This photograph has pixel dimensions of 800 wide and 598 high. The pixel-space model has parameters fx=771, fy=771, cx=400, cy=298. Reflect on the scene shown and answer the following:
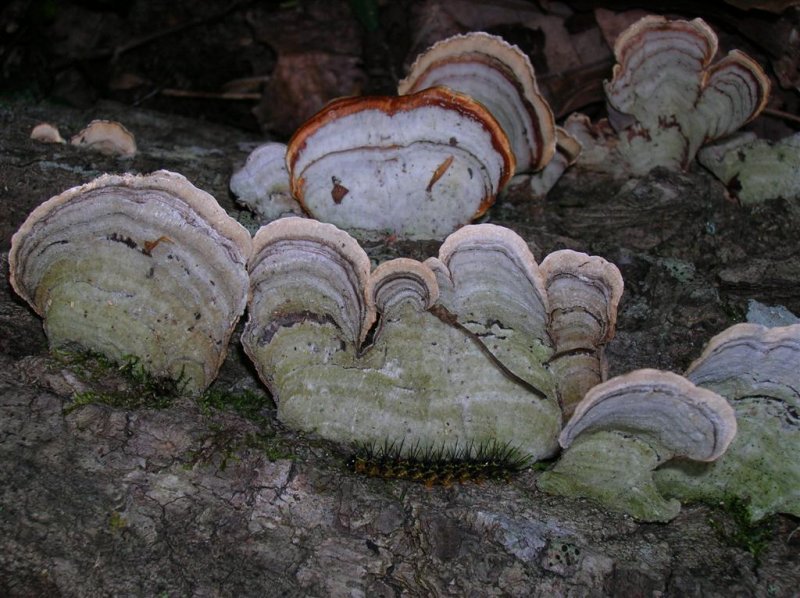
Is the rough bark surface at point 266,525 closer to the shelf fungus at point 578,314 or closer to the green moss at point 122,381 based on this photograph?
the green moss at point 122,381

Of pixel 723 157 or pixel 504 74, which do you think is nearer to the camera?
pixel 504 74

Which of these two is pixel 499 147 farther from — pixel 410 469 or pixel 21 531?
pixel 21 531

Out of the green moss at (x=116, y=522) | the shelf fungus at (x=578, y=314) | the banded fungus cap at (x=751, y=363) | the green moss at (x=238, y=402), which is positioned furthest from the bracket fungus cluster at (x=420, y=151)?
the green moss at (x=116, y=522)

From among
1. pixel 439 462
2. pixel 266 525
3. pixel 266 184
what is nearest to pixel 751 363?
pixel 439 462

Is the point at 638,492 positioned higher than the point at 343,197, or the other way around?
the point at 343,197

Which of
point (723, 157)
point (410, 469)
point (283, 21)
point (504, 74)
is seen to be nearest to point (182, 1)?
point (283, 21)

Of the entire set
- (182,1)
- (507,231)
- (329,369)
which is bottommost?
(182,1)
